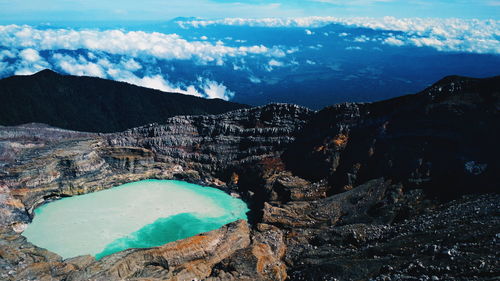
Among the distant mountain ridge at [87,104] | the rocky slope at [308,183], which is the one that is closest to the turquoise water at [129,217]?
the rocky slope at [308,183]

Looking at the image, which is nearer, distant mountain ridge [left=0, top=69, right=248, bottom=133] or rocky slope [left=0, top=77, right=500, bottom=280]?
rocky slope [left=0, top=77, right=500, bottom=280]

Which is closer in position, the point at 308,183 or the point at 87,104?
the point at 308,183

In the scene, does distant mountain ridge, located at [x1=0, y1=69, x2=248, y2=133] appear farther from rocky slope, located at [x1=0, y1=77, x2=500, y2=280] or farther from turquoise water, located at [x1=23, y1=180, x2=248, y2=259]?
turquoise water, located at [x1=23, y1=180, x2=248, y2=259]

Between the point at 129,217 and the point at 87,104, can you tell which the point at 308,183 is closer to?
the point at 129,217

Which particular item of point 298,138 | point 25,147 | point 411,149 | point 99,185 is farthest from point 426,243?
point 25,147

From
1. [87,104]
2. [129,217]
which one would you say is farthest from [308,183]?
[87,104]

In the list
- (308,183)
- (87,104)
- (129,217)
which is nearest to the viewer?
(129,217)

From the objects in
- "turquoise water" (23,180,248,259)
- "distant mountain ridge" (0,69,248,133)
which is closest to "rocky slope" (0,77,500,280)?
"turquoise water" (23,180,248,259)
